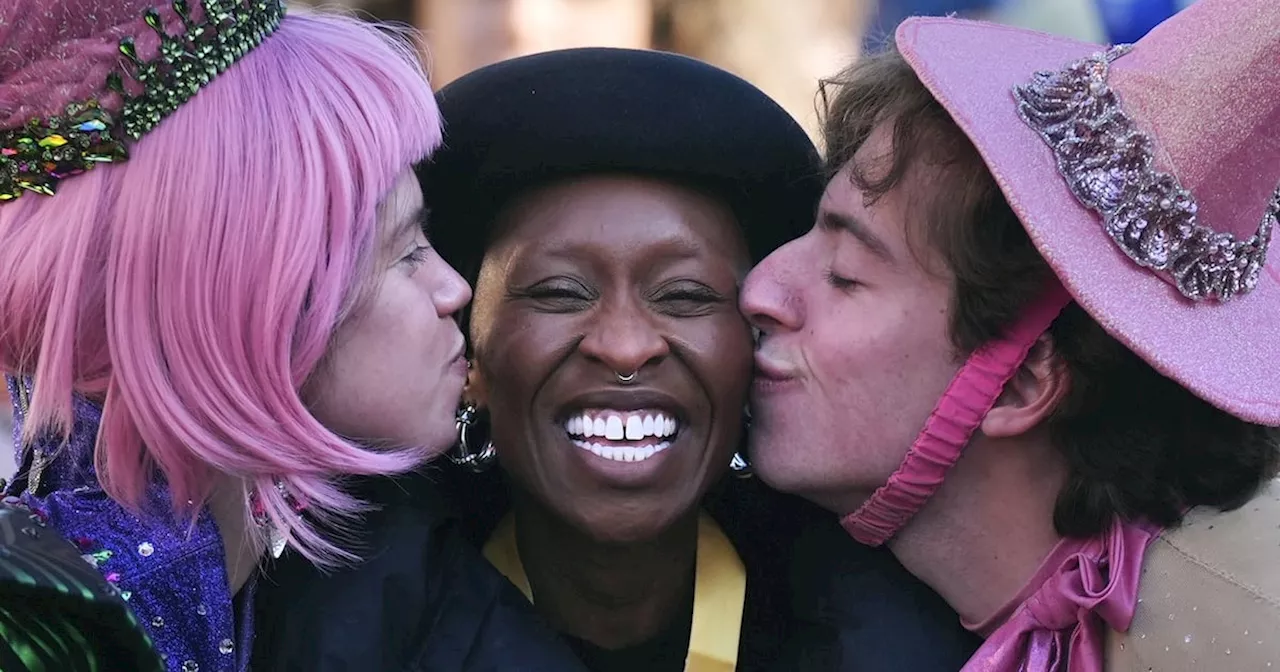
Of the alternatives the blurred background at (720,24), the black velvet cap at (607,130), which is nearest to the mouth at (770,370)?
the black velvet cap at (607,130)

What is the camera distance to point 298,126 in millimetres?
1865

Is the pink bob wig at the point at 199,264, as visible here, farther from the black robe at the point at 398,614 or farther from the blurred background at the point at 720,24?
the blurred background at the point at 720,24

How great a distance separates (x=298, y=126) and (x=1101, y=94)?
1.17 meters

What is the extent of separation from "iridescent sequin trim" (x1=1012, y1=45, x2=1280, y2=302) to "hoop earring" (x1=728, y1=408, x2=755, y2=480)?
732mm


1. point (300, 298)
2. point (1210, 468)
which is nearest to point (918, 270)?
point (1210, 468)

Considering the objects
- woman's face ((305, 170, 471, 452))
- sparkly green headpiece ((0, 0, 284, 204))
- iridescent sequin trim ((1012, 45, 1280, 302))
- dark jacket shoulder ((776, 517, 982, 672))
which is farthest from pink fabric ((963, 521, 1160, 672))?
sparkly green headpiece ((0, 0, 284, 204))

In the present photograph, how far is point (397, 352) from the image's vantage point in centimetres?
201

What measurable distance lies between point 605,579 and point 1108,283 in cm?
106

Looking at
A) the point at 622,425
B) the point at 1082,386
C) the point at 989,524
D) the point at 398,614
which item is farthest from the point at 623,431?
the point at 1082,386

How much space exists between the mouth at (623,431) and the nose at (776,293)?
23 centimetres

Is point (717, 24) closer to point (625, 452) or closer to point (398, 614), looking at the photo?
point (625, 452)

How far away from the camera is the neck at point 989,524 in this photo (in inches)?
83.6

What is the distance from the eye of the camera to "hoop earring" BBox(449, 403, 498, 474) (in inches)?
95.2

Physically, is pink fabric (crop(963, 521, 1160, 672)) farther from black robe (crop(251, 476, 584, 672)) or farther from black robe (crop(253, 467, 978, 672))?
black robe (crop(251, 476, 584, 672))
